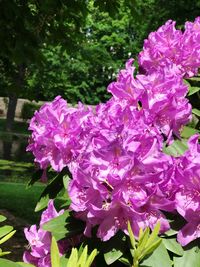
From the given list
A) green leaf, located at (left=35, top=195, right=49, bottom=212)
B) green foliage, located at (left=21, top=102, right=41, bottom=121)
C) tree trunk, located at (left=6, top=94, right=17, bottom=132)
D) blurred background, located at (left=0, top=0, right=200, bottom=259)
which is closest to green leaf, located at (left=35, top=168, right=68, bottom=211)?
green leaf, located at (left=35, top=195, right=49, bottom=212)

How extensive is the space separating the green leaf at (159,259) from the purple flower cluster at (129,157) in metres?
0.06

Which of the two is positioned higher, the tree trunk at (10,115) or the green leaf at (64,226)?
the green leaf at (64,226)

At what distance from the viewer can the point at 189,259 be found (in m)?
1.42

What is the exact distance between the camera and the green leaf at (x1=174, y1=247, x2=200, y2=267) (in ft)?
4.61

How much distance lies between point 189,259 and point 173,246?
2.2 inches

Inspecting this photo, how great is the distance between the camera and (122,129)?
1427 millimetres

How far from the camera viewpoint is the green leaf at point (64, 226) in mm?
1571

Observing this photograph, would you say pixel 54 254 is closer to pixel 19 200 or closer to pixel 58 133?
pixel 58 133

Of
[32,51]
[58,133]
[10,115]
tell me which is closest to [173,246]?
[58,133]

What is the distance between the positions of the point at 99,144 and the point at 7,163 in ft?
48.6

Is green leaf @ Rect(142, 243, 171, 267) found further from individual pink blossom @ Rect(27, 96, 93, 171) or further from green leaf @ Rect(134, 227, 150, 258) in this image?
individual pink blossom @ Rect(27, 96, 93, 171)

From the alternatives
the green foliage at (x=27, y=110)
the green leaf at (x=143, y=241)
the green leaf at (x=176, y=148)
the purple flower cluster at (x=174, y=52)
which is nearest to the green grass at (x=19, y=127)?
the green foliage at (x=27, y=110)

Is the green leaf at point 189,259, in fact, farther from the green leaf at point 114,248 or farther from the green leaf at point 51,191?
the green leaf at point 51,191

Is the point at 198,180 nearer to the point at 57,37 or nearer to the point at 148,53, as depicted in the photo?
the point at 148,53
